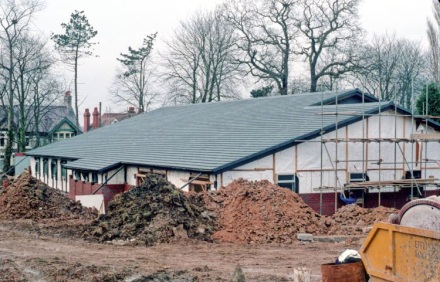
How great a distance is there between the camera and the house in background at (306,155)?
915 inches

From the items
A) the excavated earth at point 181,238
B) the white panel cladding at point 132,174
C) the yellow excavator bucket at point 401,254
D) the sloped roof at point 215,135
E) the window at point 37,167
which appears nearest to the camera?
the yellow excavator bucket at point 401,254

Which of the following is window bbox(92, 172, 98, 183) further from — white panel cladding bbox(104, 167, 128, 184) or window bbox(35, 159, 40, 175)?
window bbox(35, 159, 40, 175)

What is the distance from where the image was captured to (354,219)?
2058 centimetres

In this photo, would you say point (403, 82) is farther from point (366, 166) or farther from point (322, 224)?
point (322, 224)

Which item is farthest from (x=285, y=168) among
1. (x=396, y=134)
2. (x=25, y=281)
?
(x=25, y=281)

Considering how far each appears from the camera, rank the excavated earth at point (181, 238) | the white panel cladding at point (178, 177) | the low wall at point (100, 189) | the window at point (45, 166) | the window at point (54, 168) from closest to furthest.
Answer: the excavated earth at point (181, 238) < the white panel cladding at point (178, 177) < the low wall at point (100, 189) < the window at point (54, 168) < the window at point (45, 166)

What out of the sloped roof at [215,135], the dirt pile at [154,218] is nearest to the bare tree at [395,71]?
the sloped roof at [215,135]

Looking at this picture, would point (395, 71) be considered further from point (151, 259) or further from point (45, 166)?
point (151, 259)

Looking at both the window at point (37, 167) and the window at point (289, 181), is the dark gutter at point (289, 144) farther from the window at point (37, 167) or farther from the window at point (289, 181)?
the window at point (37, 167)

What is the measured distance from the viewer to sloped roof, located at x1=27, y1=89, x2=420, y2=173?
23.6 meters

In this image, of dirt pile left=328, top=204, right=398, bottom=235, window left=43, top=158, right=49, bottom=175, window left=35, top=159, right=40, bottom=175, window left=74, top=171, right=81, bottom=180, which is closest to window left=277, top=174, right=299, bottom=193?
dirt pile left=328, top=204, right=398, bottom=235

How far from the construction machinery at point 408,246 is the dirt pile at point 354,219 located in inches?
427

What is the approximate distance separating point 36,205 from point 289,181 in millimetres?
9960

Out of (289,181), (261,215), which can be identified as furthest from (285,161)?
(261,215)
